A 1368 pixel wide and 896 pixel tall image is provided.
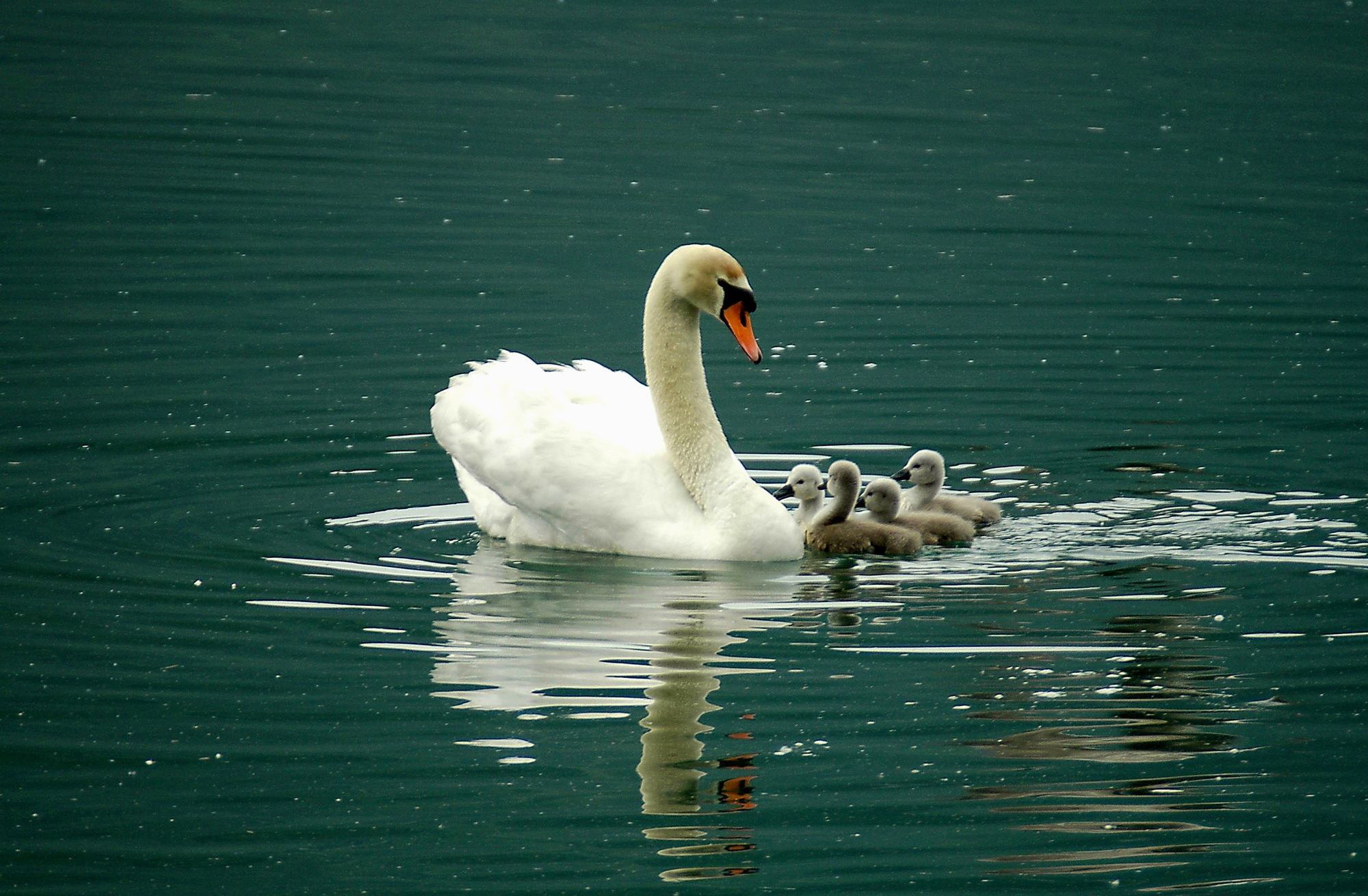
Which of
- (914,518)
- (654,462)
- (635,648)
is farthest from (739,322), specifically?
(635,648)

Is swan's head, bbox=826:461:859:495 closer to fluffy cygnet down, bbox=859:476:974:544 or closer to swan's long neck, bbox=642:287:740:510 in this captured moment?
fluffy cygnet down, bbox=859:476:974:544

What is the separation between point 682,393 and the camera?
10.2 m

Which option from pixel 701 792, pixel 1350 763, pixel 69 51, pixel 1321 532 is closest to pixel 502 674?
pixel 701 792

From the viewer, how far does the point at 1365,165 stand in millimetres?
23656

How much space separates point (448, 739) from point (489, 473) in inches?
115

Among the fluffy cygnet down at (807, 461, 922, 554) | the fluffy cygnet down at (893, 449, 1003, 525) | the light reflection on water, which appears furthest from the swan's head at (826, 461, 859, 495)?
the fluffy cygnet down at (893, 449, 1003, 525)

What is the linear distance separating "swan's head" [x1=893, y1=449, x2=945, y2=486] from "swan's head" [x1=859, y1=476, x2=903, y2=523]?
0.35 meters

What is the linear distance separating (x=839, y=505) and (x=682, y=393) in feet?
3.10

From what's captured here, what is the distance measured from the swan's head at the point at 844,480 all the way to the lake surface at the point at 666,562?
38cm

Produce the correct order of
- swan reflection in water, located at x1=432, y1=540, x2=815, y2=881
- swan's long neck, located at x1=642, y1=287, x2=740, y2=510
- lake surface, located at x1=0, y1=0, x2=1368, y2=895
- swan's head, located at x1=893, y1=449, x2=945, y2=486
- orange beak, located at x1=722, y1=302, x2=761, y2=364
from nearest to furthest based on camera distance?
lake surface, located at x1=0, y1=0, x2=1368, y2=895
swan reflection in water, located at x1=432, y1=540, x2=815, y2=881
orange beak, located at x1=722, y1=302, x2=761, y2=364
swan's long neck, located at x1=642, y1=287, x2=740, y2=510
swan's head, located at x1=893, y1=449, x2=945, y2=486

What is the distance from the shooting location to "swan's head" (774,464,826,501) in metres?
10.5

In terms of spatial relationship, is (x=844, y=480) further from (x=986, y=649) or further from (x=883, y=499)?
(x=986, y=649)

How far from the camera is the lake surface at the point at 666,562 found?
22.1ft

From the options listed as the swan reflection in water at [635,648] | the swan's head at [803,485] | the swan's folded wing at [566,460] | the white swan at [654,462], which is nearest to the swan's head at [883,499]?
the swan's head at [803,485]
